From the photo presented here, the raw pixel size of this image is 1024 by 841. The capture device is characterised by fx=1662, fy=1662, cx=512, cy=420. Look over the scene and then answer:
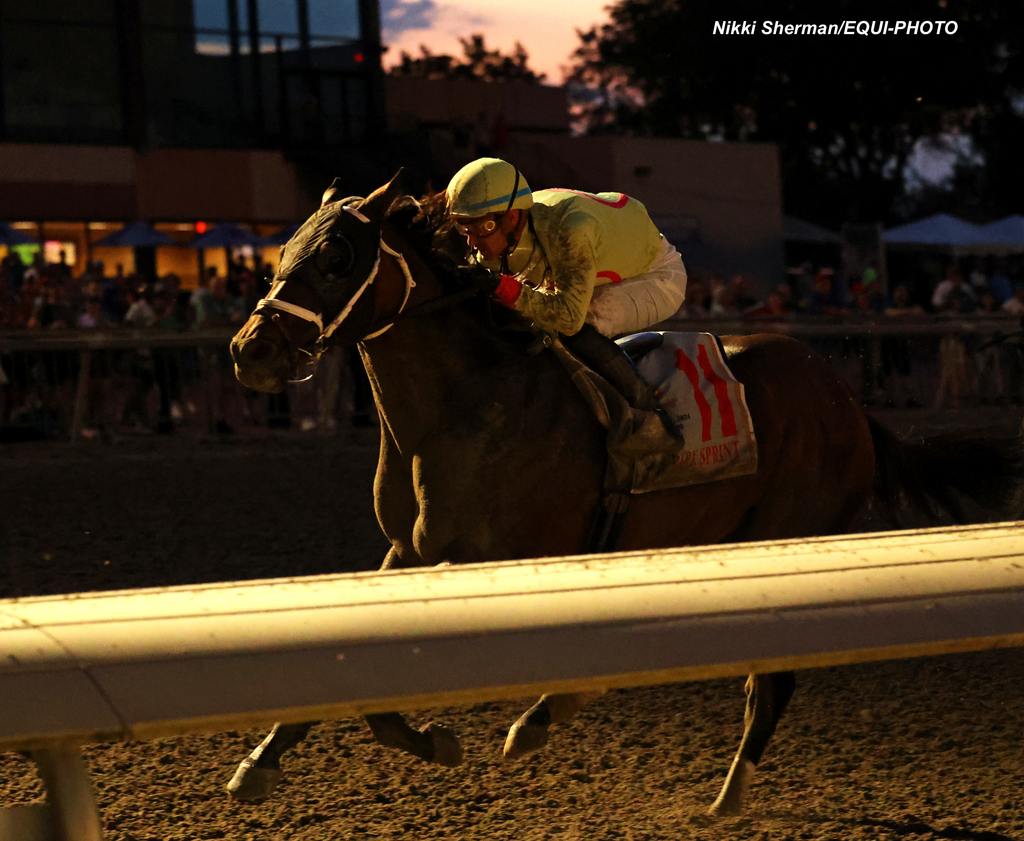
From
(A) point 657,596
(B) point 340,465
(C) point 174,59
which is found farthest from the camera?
(C) point 174,59

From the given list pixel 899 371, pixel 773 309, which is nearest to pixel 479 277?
pixel 899 371

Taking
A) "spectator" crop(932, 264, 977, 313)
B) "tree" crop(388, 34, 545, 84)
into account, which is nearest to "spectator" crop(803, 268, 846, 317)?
"spectator" crop(932, 264, 977, 313)

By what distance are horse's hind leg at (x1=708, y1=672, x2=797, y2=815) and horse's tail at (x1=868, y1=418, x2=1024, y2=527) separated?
111cm

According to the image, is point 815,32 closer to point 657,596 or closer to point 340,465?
point 340,465

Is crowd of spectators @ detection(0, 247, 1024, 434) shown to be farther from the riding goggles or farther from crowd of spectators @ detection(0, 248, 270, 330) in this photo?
the riding goggles

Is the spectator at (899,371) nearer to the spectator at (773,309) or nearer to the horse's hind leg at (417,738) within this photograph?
the spectator at (773,309)

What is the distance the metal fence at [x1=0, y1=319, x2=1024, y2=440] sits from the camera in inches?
527

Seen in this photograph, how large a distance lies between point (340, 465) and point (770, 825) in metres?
8.83

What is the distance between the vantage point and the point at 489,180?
186 inches

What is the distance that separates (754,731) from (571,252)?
148cm

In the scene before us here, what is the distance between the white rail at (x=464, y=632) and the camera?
2.32 meters

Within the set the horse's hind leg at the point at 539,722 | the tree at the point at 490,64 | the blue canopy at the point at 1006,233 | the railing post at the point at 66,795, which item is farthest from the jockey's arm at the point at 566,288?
the tree at the point at 490,64

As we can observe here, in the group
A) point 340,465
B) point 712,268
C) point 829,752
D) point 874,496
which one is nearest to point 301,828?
point 829,752

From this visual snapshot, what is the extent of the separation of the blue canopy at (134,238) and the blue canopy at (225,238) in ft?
2.67
